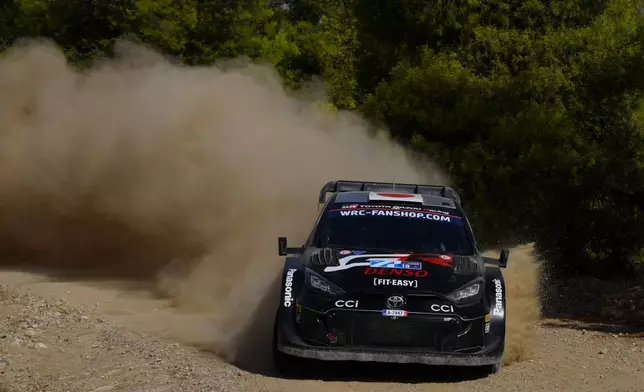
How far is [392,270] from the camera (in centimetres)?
912

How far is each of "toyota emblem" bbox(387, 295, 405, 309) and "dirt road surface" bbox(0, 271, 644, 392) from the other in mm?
694

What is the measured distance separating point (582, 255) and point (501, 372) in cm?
855

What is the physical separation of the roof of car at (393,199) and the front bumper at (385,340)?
2.14 meters

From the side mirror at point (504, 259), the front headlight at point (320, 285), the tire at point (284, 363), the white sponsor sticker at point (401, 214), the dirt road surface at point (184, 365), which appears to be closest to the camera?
the dirt road surface at point (184, 365)

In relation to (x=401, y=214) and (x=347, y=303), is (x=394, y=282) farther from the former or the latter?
(x=401, y=214)

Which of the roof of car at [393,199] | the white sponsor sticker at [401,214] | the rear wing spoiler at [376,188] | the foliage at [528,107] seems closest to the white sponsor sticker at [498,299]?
the white sponsor sticker at [401,214]

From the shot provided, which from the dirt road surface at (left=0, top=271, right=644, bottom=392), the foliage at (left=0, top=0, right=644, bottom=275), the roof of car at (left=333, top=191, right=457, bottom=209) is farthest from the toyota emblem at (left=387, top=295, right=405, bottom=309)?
the foliage at (left=0, top=0, right=644, bottom=275)

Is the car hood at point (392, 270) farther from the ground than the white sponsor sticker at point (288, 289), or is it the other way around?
the car hood at point (392, 270)

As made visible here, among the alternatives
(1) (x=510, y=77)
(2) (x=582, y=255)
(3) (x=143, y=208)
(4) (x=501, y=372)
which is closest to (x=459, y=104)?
(1) (x=510, y=77)

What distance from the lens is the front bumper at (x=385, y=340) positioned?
8727mm

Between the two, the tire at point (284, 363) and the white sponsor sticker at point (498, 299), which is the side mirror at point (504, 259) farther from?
the tire at point (284, 363)

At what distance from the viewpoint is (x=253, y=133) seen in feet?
55.6

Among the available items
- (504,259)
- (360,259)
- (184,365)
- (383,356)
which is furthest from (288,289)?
(504,259)

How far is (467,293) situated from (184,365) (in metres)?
2.58
